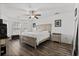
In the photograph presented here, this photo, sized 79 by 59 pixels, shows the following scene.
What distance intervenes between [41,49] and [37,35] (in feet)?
0.77

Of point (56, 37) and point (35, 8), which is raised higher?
point (35, 8)

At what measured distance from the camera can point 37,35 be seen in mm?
1814

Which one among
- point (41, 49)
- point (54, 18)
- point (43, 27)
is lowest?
point (41, 49)

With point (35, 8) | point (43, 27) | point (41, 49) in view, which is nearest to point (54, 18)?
point (43, 27)

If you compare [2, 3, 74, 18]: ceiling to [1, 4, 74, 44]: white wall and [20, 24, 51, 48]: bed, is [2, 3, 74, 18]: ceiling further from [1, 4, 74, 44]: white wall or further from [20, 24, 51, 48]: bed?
[20, 24, 51, 48]: bed

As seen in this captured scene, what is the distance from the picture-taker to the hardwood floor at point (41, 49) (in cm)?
180

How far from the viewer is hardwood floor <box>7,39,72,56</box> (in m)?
1.80

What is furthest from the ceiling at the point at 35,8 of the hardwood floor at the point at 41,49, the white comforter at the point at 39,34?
the hardwood floor at the point at 41,49

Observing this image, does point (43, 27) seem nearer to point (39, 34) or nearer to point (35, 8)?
point (39, 34)

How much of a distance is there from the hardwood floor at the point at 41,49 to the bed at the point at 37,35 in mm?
65

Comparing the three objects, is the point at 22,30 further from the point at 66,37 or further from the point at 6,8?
the point at 66,37

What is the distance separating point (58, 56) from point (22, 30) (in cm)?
73

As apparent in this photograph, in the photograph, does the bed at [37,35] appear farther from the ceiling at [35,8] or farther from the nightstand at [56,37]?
the ceiling at [35,8]

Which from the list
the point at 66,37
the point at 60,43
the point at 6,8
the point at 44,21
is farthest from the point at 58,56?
the point at 6,8
